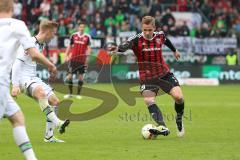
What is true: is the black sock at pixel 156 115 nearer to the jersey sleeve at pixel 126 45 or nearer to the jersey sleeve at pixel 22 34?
the jersey sleeve at pixel 126 45

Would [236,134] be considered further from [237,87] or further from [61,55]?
[61,55]

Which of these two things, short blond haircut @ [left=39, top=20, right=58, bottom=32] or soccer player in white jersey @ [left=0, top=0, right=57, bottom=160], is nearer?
soccer player in white jersey @ [left=0, top=0, right=57, bottom=160]

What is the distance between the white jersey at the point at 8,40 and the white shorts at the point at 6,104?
3.6 inches

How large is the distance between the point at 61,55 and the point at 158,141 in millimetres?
20829

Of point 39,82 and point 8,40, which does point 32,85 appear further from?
point 8,40

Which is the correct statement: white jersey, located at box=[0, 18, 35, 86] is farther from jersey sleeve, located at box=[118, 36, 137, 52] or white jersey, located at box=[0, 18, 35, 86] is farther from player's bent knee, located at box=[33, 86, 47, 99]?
jersey sleeve, located at box=[118, 36, 137, 52]

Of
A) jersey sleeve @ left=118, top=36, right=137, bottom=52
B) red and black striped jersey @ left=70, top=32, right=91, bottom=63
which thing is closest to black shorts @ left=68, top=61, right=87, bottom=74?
red and black striped jersey @ left=70, top=32, right=91, bottom=63

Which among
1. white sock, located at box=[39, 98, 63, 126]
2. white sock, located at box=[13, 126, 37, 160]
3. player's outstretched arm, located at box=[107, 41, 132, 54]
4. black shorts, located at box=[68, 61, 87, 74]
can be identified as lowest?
black shorts, located at box=[68, 61, 87, 74]

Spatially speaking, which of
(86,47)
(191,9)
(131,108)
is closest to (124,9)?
(191,9)

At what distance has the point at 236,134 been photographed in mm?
14461

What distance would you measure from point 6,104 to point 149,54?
5.28m

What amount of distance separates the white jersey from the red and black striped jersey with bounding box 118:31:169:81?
4999mm

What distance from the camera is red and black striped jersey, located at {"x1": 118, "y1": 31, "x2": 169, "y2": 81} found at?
45.8ft

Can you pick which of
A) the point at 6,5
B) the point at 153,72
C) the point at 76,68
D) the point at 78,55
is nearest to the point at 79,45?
the point at 78,55
